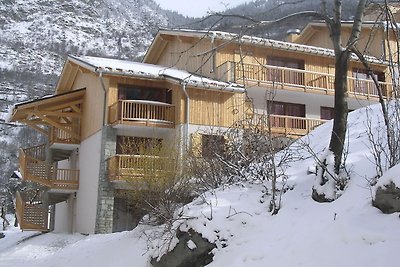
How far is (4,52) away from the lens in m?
135

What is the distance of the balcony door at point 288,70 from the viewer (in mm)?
25781

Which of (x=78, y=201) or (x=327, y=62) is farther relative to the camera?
(x=327, y=62)

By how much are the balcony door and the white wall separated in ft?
28.6

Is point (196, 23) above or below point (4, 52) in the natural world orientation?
below

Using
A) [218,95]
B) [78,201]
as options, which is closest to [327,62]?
[218,95]

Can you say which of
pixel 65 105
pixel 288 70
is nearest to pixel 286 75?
pixel 288 70

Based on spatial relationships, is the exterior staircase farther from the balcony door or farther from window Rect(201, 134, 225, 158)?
window Rect(201, 134, 225, 158)

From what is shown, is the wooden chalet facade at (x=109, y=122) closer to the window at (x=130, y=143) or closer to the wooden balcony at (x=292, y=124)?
the window at (x=130, y=143)

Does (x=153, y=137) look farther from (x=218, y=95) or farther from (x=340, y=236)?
(x=340, y=236)

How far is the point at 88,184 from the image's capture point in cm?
2395

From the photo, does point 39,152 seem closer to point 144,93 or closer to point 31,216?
point 31,216

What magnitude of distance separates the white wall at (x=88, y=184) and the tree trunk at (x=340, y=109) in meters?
15.5

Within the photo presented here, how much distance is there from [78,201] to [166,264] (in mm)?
17257

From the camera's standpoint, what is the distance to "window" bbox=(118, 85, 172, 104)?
78.4ft
